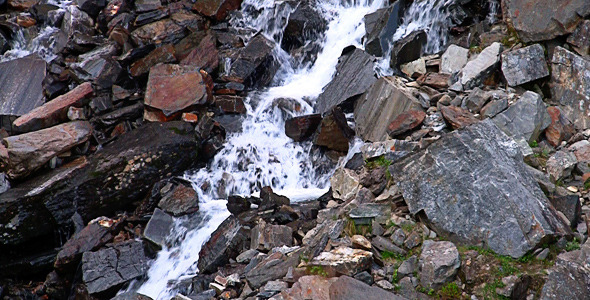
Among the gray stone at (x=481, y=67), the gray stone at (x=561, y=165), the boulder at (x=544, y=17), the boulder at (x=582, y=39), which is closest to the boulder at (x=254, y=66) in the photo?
the gray stone at (x=481, y=67)

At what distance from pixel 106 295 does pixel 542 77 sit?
8349mm

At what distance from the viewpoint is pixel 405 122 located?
26.8 feet

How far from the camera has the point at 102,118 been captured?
37.1ft

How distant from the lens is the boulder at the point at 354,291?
17.2ft

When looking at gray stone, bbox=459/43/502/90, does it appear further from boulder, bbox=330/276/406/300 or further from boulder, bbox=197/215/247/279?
boulder, bbox=197/215/247/279

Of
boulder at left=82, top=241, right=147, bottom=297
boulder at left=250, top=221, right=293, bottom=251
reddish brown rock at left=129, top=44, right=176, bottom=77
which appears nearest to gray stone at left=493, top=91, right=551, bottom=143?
boulder at left=250, top=221, right=293, bottom=251

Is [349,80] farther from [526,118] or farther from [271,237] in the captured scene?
[271,237]

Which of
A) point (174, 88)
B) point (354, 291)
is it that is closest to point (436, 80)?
point (354, 291)

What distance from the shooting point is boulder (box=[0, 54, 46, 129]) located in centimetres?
1209

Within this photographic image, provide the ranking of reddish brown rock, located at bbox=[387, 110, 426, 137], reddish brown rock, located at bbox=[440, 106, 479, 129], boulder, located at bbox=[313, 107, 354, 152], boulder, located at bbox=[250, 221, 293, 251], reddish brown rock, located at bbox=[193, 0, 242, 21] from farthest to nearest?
1. reddish brown rock, located at bbox=[193, 0, 242, 21]
2. boulder, located at bbox=[313, 107, 354, 152]
3. reddish brown rock, located at bbox=[387, 110, 426, 137]
4. reddish brown rock, located at bbox=[440, 106, 479, 129]
5. boulder, located at bbox=[250, 221, 293, 251]

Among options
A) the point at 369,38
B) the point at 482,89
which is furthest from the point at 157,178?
the point at 482,89

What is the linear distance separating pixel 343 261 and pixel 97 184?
6585 millimetres

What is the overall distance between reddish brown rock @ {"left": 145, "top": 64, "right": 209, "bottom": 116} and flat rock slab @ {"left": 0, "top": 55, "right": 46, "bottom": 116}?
3155mm

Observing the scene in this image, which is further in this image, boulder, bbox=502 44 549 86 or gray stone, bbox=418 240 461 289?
boulder, bbox=502 44 549 86
